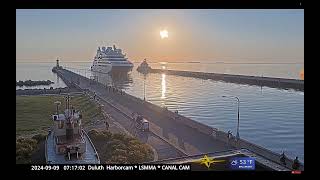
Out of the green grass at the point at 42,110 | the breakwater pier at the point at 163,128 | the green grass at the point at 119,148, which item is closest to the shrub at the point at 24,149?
the green grass at the point at 42,110

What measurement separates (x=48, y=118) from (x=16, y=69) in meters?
1.05

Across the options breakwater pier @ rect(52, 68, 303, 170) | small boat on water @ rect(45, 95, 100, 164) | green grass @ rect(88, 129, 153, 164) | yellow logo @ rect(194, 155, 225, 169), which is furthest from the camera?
breakwater pier @ rect(52, 68, 303, 170)

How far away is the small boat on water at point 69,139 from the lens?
3.85 meters

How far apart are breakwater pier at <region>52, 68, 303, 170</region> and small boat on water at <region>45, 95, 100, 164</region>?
0.55m

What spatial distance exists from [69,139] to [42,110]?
588 millimetres

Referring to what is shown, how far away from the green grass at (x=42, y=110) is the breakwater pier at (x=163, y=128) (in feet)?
1.06

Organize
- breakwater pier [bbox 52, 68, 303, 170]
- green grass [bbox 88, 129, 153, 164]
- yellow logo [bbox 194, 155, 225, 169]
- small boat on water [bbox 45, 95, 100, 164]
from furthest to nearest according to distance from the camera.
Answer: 1. breakwater pier [bbox 52, 68, 303, 170]
2. small boat on water [bbox 45, 95, 100, 164]
3. green grass [bbox 88, 129, 153, 164]
4. yellow logo [bbox 194, 155, 225, 169]

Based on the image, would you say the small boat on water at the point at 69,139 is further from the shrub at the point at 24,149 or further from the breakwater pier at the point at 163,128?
the breakwater pier at the point at 163,128

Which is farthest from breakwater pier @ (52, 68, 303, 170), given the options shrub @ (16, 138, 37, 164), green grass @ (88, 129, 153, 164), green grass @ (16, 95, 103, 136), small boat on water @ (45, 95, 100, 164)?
shrub @ (16, 138, 37, 164)

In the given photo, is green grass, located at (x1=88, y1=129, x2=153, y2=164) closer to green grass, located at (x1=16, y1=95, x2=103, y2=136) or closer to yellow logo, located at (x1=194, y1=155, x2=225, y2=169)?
green grass, located at (x1=16, y1=95, x2=103, y2=136)

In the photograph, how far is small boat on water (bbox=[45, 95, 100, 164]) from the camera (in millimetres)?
3846

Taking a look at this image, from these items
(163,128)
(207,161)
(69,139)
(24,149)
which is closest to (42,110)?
(69,139)
